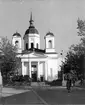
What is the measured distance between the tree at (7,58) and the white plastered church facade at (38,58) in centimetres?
1744

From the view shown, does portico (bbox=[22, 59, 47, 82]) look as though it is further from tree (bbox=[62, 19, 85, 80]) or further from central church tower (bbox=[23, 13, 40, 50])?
tree (bbox=[62, 19, 85, 80])

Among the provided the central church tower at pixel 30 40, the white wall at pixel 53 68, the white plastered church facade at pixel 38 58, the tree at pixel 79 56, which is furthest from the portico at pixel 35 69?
the tree at pixel 79 56

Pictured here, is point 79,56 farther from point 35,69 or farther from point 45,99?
point 35,69

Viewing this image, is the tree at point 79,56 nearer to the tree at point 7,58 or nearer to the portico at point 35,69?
the tree at point 7,58

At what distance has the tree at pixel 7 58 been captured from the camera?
35.4 meters

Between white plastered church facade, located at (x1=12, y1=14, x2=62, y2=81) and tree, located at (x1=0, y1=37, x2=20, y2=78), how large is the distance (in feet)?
57.2

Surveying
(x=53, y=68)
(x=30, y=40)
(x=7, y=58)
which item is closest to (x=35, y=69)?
(x=53, y=68)

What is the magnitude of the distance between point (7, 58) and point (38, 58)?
73.8ft

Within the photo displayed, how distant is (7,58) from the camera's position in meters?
36.1

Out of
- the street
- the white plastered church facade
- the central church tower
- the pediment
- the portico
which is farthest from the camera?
the central church tower

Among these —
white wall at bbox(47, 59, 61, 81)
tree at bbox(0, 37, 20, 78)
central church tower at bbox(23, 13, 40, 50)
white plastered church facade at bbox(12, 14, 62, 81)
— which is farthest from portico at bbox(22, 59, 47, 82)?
tree at bbox(0, 37, 20, 78)

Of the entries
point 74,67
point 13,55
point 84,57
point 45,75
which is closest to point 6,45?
point 13,55

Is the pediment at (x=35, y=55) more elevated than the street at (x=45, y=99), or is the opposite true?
the pediment at (x=35, y=55)

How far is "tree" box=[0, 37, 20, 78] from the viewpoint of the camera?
3543cm
